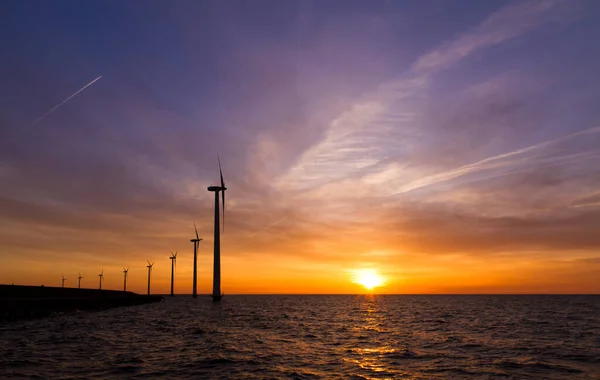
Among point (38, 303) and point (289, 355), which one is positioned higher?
point (38, 303)

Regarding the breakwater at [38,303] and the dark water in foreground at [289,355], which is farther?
the breakwater at [38,303]

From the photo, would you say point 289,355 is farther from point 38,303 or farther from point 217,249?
point 217,249

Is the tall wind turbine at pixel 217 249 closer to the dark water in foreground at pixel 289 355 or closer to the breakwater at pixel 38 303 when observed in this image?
the breakwater at pixel 38 303

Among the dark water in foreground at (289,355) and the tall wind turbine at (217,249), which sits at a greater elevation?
the tall wind turbine at (217,249)

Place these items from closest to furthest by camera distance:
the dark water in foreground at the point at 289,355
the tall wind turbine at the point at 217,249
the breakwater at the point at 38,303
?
1. the dark water in foreground at the point at 289,355
2. the breakwater at the point at 38,303
3. the tall wind turbine at the point at 217,249

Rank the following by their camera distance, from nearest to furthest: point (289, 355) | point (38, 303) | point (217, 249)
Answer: point (289, 355) → point (38, 303) → point (217, 249)

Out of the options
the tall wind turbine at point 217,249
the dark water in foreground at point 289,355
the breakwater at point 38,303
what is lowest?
the dark water in foreground at point 289,355

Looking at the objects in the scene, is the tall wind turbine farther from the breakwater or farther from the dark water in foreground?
the dark water in foreground


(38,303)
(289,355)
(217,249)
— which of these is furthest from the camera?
(217,249)

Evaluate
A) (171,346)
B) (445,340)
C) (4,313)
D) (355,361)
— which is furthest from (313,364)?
(4,313)

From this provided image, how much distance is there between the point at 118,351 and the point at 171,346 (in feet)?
18.6

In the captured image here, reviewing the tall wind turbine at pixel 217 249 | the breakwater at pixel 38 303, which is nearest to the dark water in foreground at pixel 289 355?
the breakwater at pixel 38 303

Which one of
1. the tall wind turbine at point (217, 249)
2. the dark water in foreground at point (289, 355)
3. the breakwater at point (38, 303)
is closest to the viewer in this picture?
the dark water in foreground at point (289, 355)

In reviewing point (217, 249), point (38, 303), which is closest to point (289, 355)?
point (38, 303)
